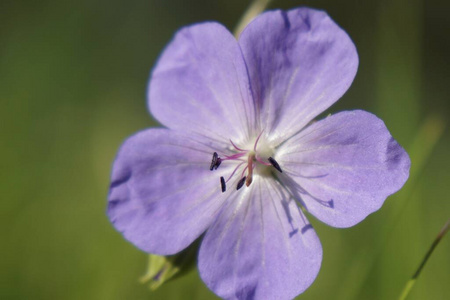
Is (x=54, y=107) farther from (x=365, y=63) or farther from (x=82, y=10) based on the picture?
(x=365, y=63)

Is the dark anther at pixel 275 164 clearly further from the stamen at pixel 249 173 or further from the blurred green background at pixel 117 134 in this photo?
the blurred green background at pixel 117 134

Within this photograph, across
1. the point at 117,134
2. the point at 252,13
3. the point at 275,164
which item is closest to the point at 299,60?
the point at 275,164

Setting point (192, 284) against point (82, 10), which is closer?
point (192, 284)

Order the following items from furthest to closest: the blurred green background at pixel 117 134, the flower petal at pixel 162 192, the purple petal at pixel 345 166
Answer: the blurred green background at pixel 117 134 → the flower petal at pixel 162 192 → the purple petal at pixel 345 166

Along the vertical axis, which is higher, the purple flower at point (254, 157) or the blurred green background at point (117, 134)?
the purple flower at point (254, 157)

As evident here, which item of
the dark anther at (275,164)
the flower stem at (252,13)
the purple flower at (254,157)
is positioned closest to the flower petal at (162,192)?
the purple flower at (254,157)

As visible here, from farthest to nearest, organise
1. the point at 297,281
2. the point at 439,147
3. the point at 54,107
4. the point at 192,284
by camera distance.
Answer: the point at 439,147
the point at 54,107
the point at 192,284
the point at 297,281

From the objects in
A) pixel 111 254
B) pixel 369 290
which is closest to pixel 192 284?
pixel 111 254

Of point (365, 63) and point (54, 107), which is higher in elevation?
point (54, 107)
